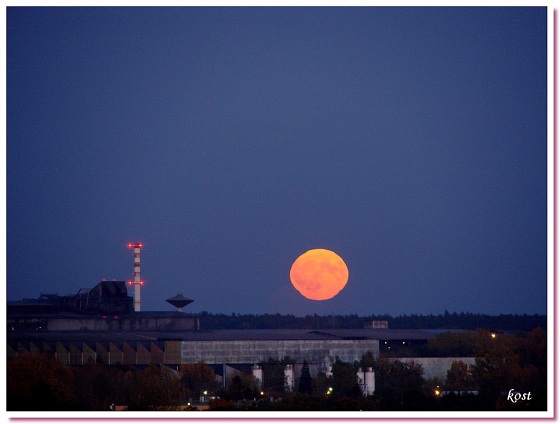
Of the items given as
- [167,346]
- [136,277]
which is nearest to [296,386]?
[167,346]

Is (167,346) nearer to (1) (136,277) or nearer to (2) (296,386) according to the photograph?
(2) (296,386)

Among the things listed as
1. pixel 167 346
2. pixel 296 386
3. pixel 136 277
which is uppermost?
pixel 136 277

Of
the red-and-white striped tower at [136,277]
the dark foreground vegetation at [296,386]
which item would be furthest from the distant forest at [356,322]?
the dark foreground vegetation at [296,386]

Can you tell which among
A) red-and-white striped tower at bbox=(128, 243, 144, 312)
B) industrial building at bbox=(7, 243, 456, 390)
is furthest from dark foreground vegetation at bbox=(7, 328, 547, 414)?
red-and-white striped tower at bbox=(128, 243, 144, 312)
